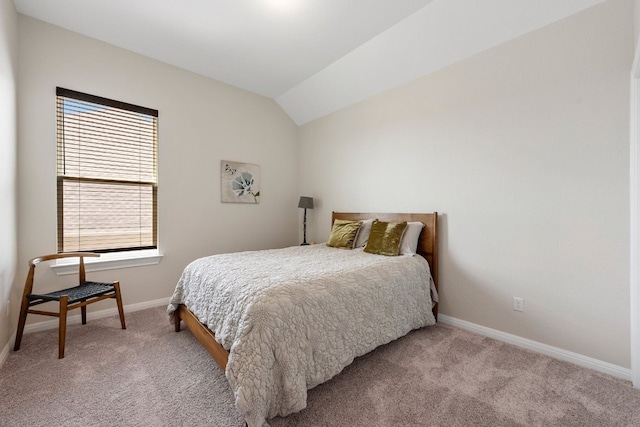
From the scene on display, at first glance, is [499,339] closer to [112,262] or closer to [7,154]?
[112,262]

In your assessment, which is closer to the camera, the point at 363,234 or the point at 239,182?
the point at 363,234

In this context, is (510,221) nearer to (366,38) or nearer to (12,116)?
(366,38)

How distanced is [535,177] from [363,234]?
5.48 ft

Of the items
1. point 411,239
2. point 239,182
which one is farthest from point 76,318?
point 411,239

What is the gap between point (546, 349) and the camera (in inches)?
82.8

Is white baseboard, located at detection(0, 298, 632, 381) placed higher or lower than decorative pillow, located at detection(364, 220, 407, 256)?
lower

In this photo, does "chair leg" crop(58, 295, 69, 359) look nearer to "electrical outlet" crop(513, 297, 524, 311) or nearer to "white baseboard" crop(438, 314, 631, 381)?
"white baseboard" crop(438, 314, 631, 381)

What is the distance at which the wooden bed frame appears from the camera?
1.79 meters

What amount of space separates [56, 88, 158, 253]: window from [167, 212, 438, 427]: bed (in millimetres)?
1197

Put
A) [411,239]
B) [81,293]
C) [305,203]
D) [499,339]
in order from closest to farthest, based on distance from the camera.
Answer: [81,293] → [499,339] → [411,239] → [305,203]

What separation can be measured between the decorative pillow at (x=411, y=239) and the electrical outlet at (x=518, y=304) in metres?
0.89

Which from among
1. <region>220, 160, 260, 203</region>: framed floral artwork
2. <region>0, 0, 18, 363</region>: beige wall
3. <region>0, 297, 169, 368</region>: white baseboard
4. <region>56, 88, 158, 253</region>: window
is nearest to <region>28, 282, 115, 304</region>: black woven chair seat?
<region>0, 0, 18, 363</region>: beige wall

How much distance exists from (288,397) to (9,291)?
2.49 meters

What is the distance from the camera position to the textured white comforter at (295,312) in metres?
1.37
